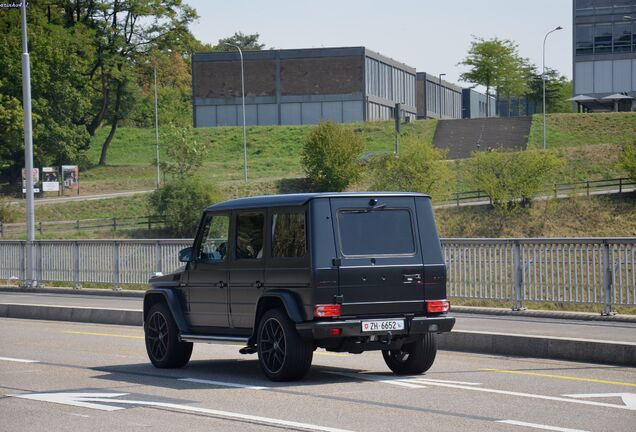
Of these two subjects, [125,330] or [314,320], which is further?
[125,330]

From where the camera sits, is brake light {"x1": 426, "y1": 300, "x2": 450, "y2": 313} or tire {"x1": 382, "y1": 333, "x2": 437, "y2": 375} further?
tire {"x1": 382, "y1": 333, "x2": 437, "y2": 375}

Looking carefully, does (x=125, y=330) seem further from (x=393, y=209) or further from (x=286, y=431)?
(x=286, y=431)

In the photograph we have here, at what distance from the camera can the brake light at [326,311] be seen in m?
11.9

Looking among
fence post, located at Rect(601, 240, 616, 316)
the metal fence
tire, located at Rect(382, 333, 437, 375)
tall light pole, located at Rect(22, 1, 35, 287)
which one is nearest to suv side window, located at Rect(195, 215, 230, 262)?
tire, located at Rect(382, 333, 437, 375)

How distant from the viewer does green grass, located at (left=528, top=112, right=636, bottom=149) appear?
9625cm

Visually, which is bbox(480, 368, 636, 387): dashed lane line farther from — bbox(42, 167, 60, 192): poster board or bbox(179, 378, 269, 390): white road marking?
bbox(42, 167, 60, 192): poster board

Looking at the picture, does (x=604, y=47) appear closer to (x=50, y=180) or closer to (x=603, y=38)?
(x=603, y=38)

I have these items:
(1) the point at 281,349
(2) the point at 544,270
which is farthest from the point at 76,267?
(1) the point at 281,349

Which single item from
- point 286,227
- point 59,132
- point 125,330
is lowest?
point 125,330

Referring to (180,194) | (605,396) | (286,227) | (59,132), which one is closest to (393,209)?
(286,227)

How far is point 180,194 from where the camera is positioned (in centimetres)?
6869

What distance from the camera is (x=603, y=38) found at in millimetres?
107688

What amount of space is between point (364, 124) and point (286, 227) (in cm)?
9394

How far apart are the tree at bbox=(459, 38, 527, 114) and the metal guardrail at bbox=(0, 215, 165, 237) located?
219 ft
